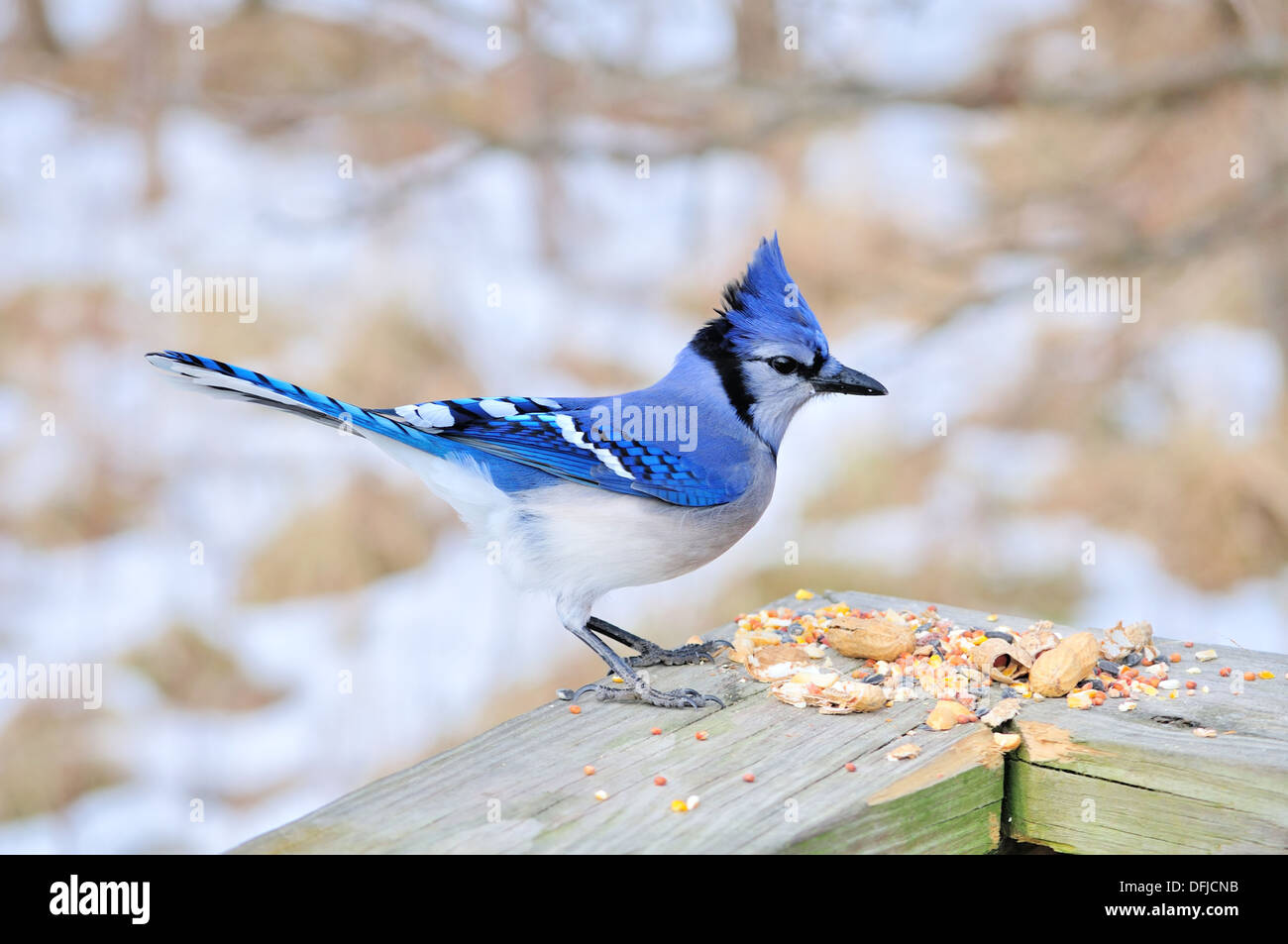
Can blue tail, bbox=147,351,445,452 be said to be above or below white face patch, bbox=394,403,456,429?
above

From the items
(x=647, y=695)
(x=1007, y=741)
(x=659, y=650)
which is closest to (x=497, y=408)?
(x=659, y=650)

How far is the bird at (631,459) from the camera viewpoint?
2.31 meters

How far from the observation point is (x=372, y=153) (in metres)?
6.40

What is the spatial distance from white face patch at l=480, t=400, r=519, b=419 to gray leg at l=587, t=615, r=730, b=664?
41 centimetres

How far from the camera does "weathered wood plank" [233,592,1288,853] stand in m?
1.57

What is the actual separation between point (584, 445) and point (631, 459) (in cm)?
9

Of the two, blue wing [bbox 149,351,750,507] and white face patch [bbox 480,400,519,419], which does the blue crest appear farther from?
white face patch [bbox 480,400,519,419]

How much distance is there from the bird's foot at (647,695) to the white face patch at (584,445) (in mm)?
398

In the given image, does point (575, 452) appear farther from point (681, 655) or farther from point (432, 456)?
point (681, 655)

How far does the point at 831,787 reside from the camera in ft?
5.51

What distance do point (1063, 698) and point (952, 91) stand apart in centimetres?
345

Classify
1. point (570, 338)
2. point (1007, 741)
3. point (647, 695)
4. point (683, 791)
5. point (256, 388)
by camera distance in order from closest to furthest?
point (683, 791) < point (1007, 741) < point (256, 388) < point (647, 695) < point (570, 338)

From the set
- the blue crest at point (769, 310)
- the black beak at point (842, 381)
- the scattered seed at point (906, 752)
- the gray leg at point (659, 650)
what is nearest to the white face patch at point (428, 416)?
the gray leg at point (659, 650)

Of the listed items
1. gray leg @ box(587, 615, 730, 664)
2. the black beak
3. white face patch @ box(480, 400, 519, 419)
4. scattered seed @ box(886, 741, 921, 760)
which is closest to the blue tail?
white face patch @ box(480, 400, 519, 419)
